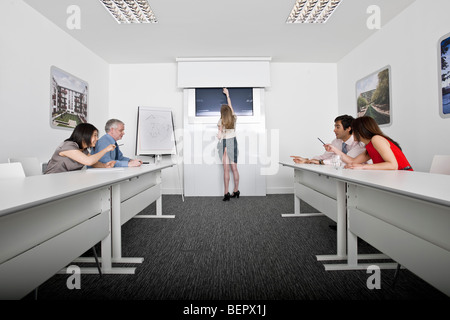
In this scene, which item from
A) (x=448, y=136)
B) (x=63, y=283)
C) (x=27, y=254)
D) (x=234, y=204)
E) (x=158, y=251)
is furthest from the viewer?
(x=234, y=204)

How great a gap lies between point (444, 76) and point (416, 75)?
0.37 m

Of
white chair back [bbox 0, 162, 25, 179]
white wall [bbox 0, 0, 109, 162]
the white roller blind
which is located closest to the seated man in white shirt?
the white roller blind

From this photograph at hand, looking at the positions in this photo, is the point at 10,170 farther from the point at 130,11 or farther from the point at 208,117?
the point at 208,117

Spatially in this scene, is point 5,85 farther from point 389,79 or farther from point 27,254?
point 389,79

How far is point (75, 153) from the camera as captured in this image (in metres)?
1.84

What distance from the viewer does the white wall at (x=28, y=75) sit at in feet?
8.02

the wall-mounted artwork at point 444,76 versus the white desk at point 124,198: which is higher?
the wall-mounted artwork at point 444,76

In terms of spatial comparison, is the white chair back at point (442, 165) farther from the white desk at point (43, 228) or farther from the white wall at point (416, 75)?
the white desk at point (43, 228)

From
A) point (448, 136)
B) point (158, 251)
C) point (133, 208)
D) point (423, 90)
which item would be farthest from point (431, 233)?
point (423, 90)

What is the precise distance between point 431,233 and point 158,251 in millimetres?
1821

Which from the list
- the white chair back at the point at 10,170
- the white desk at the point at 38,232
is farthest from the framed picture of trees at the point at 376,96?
the white chair back at the point at 10,170

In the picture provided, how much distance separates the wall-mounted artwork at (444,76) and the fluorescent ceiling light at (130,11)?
343 centimetres

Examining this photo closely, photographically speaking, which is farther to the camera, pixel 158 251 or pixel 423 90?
pixel 423 90

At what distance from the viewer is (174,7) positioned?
286 cm
